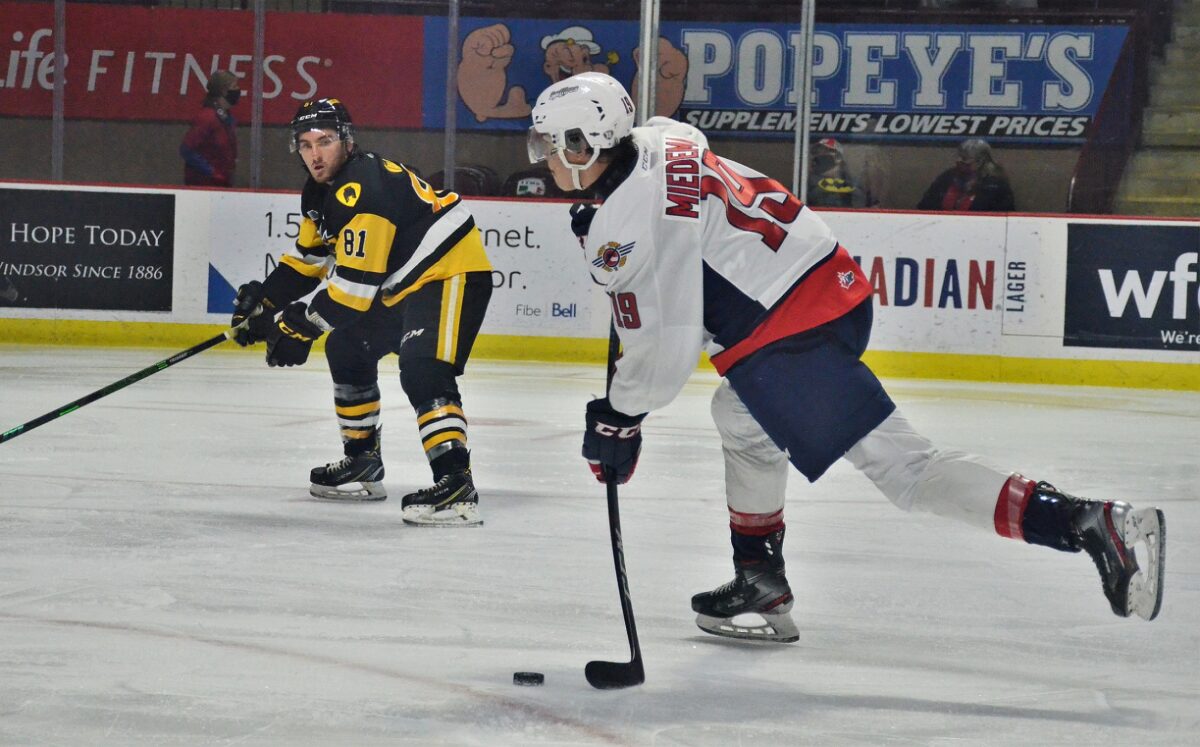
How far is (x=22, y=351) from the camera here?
7809 millimetres

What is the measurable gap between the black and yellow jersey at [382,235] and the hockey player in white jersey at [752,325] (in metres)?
1.29

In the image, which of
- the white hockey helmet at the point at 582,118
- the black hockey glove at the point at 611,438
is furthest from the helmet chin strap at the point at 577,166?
the black hockey glove at the point at 611,438

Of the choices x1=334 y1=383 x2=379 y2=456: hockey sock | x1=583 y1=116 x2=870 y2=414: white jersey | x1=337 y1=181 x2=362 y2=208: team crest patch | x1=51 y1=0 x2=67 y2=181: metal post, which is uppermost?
x1=51 y1=0 x2=67 y2=181: metal post

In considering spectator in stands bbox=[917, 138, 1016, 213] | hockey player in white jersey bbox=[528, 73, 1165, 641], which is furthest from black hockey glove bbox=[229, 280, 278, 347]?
spectator in stands bbox=[917, 138, 1016, 213]

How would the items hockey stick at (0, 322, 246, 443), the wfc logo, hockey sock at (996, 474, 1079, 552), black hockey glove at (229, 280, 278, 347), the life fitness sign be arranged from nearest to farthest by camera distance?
hockey sock at (996, 474, 1079, 552) < hockey stick at (0, 322, 246, 443) < black hockey glove at (229, 280, 278, 347) < the wfc logo < the life fitness sign

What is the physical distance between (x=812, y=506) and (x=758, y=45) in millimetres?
6698

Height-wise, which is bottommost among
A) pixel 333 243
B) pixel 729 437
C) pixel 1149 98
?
pixel 729 437

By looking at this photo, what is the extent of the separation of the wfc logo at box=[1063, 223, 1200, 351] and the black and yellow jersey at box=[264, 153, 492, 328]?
4.56 m

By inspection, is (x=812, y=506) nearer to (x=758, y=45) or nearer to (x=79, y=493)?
(x=79, y=493)

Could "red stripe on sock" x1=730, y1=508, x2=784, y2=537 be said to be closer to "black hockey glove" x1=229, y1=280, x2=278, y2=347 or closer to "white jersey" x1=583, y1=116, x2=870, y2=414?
"white jersey" x1=583, y1=116, x2=870, y2=414

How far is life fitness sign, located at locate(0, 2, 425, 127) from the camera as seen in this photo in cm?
1088

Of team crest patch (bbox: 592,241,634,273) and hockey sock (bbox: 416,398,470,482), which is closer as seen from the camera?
team crest patch (bbox: 592,241,634,273)

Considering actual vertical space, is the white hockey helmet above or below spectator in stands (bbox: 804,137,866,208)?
below

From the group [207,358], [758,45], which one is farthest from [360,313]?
[758,45]
